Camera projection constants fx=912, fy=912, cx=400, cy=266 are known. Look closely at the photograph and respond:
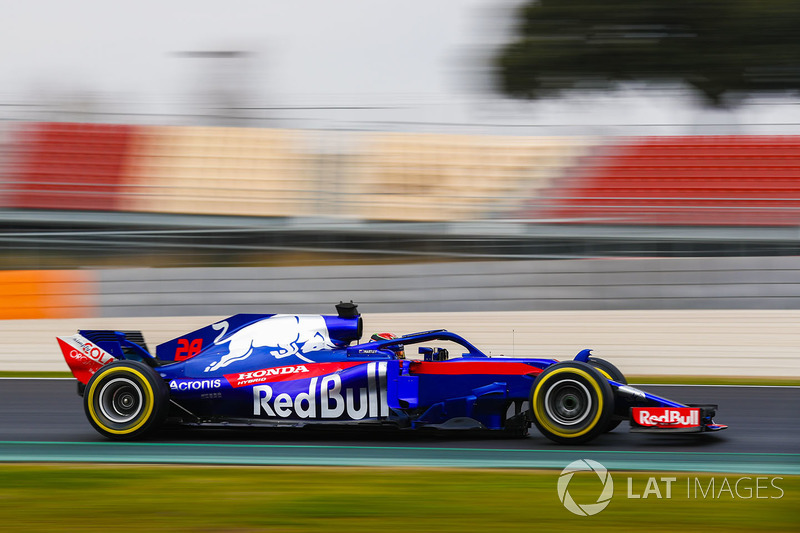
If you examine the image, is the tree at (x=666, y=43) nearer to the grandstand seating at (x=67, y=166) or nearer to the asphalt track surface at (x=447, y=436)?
the grandstand seating at (x=67, y=166)

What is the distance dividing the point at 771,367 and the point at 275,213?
23.0ft

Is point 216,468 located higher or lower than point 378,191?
lower

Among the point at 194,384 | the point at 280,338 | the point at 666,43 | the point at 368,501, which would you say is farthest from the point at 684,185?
the point at 368,501

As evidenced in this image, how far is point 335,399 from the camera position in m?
6.22

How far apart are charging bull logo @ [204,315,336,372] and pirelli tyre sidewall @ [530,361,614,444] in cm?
161

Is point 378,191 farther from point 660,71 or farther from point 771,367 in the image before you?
point 660,71

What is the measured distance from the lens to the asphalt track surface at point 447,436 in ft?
20.2

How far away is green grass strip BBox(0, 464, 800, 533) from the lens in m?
4.14

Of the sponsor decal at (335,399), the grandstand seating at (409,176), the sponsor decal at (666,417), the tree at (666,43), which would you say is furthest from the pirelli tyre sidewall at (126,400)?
the tree at (666,43)

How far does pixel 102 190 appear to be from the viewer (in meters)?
13.8

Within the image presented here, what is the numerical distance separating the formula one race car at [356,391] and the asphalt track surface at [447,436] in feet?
0.46

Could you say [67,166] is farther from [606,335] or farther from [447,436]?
[447,436]

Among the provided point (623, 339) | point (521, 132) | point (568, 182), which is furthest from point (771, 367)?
point (521, 132)

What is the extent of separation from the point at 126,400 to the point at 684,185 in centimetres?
973
